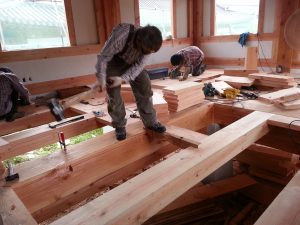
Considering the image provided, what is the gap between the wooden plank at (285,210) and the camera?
3.71 feet

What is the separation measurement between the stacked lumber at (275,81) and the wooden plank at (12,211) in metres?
3.12

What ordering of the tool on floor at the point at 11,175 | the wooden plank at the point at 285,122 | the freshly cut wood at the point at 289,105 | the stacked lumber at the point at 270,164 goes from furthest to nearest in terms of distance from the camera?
1. the stacked lumber at the point at 270,164
2. the freshly cut wood at the point at 289,105
3. the wooden plank at the point at 285,122
4. the tool on floor at the point at 11,175

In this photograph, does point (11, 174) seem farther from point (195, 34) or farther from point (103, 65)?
point (195, 34)

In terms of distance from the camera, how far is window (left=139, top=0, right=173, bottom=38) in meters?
4.88

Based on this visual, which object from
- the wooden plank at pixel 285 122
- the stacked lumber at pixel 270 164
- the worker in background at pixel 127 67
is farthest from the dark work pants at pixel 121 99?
the stacked lumber at pixel 270 164

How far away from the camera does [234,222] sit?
2.74m

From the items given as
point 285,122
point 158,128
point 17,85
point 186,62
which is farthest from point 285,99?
point 17,85

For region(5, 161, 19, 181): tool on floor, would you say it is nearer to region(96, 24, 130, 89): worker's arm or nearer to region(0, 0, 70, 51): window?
region(96, 24, 130, 89): worker's arm

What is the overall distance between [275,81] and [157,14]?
296 cm

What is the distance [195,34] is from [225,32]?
75cm

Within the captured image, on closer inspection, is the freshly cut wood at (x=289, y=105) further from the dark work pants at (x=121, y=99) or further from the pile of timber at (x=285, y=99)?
the dark work pants at (x=121, y=99)

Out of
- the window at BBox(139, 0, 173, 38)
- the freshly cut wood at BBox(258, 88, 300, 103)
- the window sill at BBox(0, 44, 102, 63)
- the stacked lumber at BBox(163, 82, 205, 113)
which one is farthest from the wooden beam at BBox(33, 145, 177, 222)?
the window at BBox(139, 0, 173, 38)

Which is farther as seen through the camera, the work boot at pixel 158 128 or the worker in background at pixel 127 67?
the work boot at pixel 158 128

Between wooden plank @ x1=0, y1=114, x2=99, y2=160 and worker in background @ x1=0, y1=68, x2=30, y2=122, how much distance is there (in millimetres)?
676
